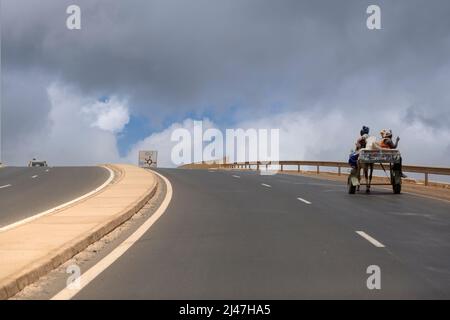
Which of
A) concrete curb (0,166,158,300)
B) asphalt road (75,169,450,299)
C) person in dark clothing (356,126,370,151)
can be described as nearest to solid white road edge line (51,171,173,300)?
asphalt road (75,169,450,299)

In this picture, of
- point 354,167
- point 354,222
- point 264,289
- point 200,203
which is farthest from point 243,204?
point 264,289

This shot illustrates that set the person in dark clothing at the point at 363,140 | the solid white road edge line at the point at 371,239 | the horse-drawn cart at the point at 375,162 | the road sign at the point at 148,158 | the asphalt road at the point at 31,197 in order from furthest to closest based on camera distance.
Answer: the road sign at the point at 148,158
the person in dark clothing at the point at 363,140
the horse-drawn cart at the point at 375,162
the asphalt road at the point at 31,197
the solid white road edge line at the point at 371,239

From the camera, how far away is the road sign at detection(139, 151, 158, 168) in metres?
77.1

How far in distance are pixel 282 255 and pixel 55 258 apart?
3.42 meters

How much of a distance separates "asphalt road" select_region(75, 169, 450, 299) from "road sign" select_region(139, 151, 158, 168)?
59.5 meters

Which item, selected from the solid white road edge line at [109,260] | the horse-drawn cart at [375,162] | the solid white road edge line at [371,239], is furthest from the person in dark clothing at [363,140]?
the solid white road edge line at [371,239]

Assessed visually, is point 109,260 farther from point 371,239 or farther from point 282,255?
point 371,239

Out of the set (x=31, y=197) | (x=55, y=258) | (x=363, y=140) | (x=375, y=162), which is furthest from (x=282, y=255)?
(x=363, y=140)

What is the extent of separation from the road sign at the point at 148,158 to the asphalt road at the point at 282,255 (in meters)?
59.5

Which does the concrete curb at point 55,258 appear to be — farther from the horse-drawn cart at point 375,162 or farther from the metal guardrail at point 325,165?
the metal guardrail at point 325,165

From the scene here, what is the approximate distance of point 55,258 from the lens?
364 inches

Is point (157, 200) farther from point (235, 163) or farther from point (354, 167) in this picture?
point (235, 163)

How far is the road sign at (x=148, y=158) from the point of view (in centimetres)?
7706
